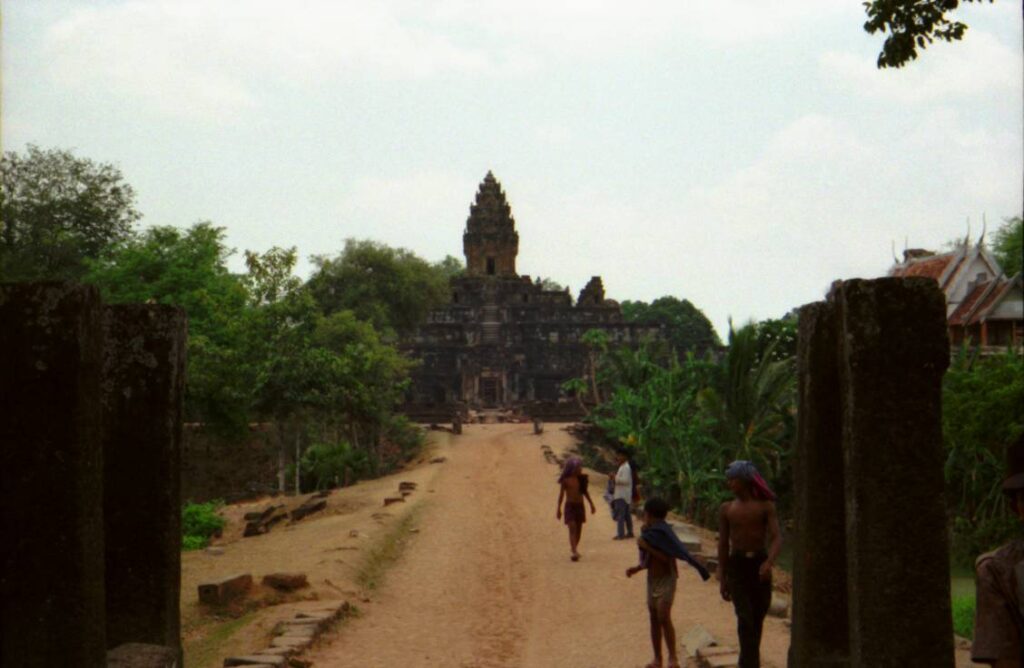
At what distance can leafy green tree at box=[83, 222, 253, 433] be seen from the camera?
26.7 metres

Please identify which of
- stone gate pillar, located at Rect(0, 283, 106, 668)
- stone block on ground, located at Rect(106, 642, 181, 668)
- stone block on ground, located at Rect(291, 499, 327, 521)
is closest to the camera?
stone gate pillar, located at Rect(0, 283, 106, 668)

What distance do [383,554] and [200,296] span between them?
668 inches

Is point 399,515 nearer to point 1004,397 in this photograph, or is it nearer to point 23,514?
point 1004,397

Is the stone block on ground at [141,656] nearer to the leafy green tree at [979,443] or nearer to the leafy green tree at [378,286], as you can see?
the leafy green tree at [979,443]

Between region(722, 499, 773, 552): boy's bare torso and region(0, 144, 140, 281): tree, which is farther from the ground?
region(0, 144, 140, 281): tree

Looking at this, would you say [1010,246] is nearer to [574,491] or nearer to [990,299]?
[990,299]

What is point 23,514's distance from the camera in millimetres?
5914

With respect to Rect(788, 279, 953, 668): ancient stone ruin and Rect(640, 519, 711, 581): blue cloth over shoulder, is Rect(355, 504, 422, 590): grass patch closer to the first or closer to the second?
Rect(640, 519, 711, 581): blue cloth over shoulder

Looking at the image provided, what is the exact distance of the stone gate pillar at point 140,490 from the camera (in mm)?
7676

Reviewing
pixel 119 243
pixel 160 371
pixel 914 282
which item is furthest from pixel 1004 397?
pixel 119 243

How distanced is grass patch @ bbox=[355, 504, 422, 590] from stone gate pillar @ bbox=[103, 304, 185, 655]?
6674mm

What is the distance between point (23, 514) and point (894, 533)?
448 centimetres

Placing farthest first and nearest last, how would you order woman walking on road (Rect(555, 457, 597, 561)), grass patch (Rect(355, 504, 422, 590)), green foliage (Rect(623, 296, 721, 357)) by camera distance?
green foliage (Rect(623, 296, 721, 357)), woman walking on road (Rect(555, 457, 597, 561)), grass patch (Rect(355, 504, 422, 590))

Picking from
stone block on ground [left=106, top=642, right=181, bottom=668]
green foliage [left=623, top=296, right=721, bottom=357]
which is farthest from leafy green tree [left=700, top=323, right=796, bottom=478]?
green foliage [left=623, top=296, right=721, bottom=357]
